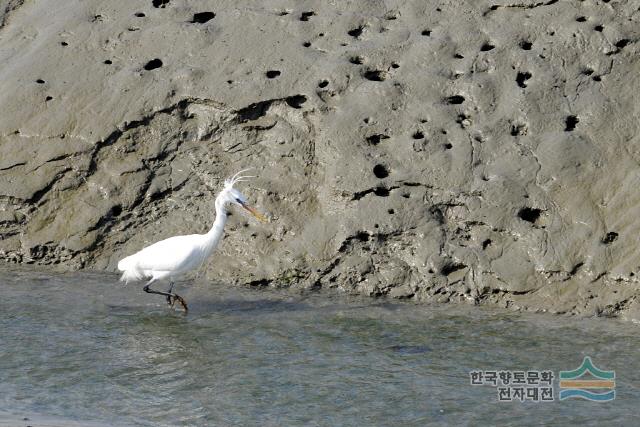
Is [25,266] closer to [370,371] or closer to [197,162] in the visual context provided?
[197,162]

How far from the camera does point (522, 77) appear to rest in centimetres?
989

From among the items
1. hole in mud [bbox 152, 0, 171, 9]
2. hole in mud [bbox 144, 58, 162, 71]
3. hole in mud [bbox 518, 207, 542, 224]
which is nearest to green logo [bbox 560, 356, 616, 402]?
hole in mud [bbox 518, 207, 542, 224]

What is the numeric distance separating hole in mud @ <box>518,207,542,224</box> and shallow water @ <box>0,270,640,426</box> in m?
0.91

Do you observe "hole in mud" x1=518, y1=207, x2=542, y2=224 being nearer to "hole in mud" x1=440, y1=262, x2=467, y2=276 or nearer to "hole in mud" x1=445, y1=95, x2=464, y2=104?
"hole in mud" x1=440, y1=262, x2=467, y2=276

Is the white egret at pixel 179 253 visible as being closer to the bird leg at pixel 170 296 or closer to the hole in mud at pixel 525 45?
the bird leg at pixel 170 296

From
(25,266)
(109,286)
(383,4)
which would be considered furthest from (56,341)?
(383,4)

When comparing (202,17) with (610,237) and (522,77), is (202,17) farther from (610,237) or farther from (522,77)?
(610,237)

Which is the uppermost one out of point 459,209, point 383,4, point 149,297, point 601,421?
point 383,4

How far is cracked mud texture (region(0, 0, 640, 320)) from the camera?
909 cm

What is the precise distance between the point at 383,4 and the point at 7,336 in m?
5.05

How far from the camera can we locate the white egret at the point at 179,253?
8.99 meters

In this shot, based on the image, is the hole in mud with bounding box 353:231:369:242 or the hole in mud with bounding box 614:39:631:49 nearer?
the hole in mud with bounding box 353:231:369:242

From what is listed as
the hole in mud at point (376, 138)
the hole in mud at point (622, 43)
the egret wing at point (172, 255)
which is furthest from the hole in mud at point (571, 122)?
the egret wing at point (172, 255)

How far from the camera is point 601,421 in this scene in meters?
6.43
